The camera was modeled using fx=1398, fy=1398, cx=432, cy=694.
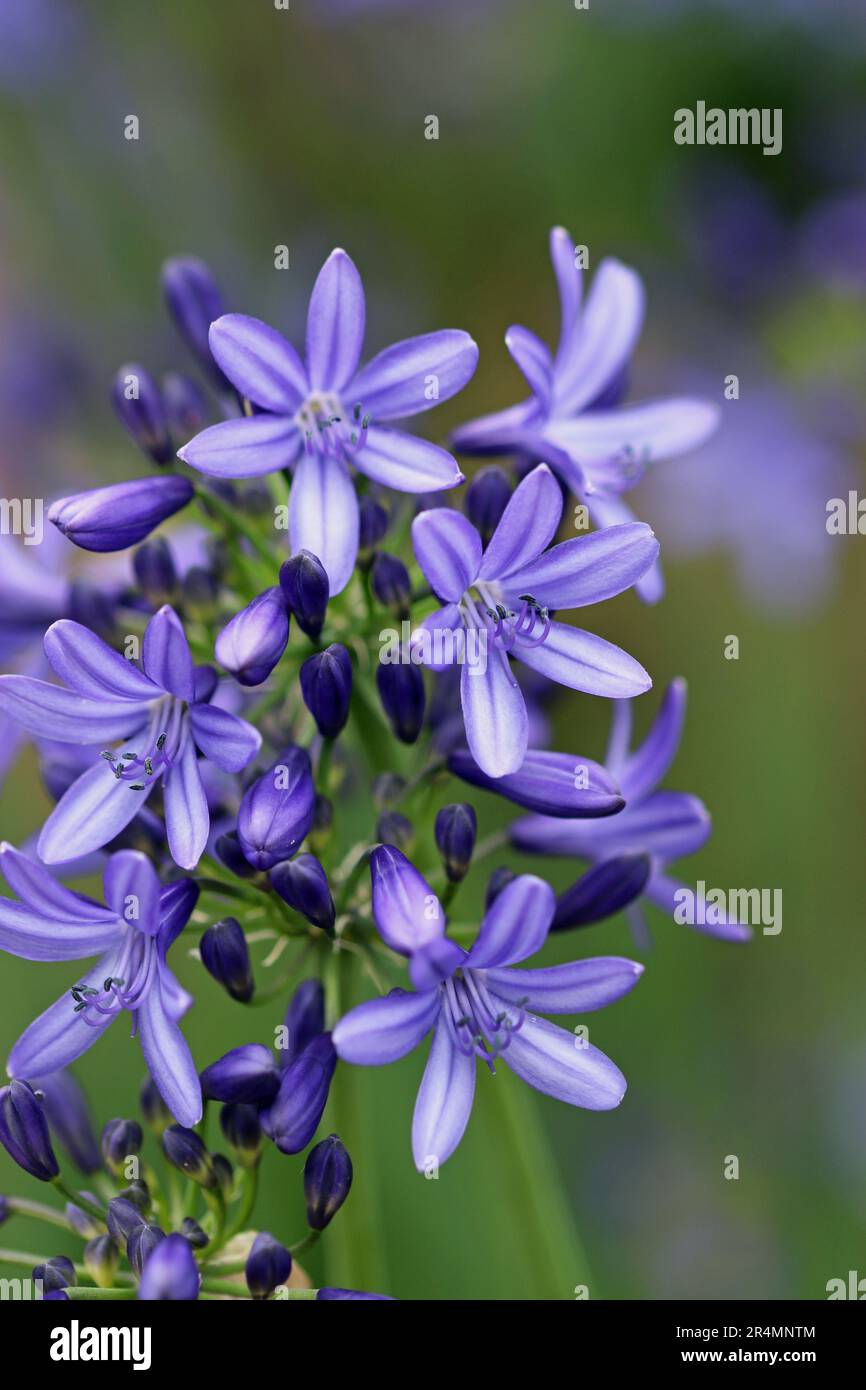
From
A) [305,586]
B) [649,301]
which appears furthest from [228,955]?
[649,301]

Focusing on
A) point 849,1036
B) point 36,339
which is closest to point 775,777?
point 849,1036

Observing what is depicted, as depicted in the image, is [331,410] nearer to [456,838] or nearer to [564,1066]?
[456,838]

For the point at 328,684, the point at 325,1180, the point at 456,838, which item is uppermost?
the point at 328,684

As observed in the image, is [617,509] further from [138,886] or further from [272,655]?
[138,886]

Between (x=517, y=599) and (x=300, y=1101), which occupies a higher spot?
(x=517, y=599)

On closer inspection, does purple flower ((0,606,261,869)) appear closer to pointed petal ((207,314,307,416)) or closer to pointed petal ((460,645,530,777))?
pointed petal ((460,645,530,777))

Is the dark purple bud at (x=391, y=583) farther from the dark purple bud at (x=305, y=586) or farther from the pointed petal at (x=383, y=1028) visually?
the pointed petal at (x=383, y=1028)
